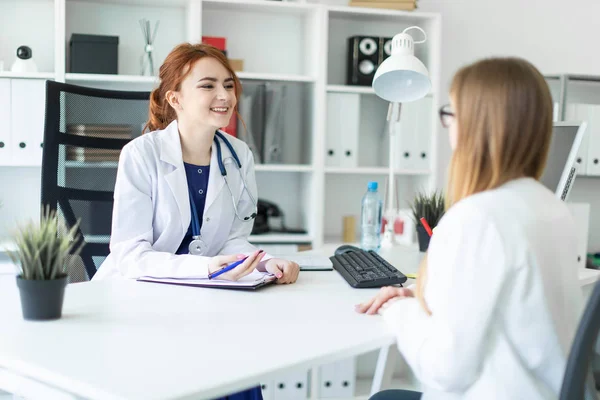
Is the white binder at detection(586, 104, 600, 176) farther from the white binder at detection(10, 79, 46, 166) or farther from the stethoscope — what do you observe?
the white binder at detection(10, 79, 46, 166)

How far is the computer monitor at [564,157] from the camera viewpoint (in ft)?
6.25

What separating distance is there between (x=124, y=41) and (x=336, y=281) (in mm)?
2124

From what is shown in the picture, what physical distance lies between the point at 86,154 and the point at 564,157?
1.48 meters

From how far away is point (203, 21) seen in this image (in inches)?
131

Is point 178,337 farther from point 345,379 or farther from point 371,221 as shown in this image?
point 345,379

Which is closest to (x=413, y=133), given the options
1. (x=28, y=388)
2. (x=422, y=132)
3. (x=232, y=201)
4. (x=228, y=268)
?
→ (x=422, y=132)

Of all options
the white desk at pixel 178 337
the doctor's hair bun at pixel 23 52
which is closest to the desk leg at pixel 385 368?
the white desk at pixel 178 337

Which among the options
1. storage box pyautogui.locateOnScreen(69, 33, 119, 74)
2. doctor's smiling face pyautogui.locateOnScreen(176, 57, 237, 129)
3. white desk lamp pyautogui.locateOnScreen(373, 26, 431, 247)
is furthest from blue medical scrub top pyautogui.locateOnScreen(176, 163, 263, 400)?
storage box pyautogui.locateOnScreen(69, 33, 119, 74)

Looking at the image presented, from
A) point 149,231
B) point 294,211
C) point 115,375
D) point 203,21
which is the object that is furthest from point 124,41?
point 115,375

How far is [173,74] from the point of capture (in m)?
2.05

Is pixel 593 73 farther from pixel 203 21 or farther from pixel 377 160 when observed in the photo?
pixel 203 21

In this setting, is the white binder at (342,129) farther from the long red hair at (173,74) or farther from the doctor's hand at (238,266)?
the doctor's hand at (238,266)

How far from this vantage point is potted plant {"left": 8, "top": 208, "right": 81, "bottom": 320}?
3.78 feet

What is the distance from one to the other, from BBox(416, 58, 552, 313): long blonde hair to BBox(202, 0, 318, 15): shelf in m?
2.21
